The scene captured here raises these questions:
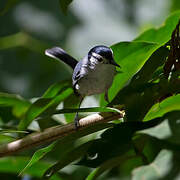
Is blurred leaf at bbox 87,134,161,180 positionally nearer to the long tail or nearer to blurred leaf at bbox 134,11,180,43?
blurred leaf at bbox 134,11,180,43

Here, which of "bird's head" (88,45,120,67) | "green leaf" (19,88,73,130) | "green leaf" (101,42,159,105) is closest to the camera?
"green leaf" (101,42,159,105)

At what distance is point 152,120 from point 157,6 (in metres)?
1.85

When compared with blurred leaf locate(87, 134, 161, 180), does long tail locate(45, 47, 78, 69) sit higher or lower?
higher

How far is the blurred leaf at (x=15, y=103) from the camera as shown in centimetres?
158

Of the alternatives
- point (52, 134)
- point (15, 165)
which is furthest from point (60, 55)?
point (52, 134)

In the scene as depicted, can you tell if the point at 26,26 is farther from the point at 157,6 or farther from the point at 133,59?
the point at 133,59

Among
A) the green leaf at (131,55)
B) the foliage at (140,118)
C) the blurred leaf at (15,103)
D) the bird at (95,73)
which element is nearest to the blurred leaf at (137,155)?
the foliage at (140,118)

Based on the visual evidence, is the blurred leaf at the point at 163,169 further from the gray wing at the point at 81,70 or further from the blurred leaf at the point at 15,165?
the gray wing at the point at 81,70

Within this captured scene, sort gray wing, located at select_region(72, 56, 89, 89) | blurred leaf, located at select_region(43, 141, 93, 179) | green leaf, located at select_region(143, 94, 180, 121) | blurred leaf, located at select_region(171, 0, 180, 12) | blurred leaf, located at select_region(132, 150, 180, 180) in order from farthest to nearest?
blurred leaf, located at select_region(171, 0, 180, 12)
gray wing, located at select_region(72, 56, 89, 89)
blurred leaf, located at select_region(43, 141, 93, 179)
green leaf, located at select_region(143, 94, 180, 121)
blurred leaf, located at select_region(132, 150, 180, 180)

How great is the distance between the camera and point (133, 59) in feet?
4.75

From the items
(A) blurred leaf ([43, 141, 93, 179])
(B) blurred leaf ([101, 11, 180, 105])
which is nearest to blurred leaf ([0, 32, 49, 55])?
(B) blurred leaf ([101, 11, 180, 105])

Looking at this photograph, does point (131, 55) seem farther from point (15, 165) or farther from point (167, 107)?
point (15, 165)

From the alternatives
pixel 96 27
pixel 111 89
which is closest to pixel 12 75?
pixel 96 27

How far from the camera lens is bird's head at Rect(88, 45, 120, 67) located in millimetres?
1638
